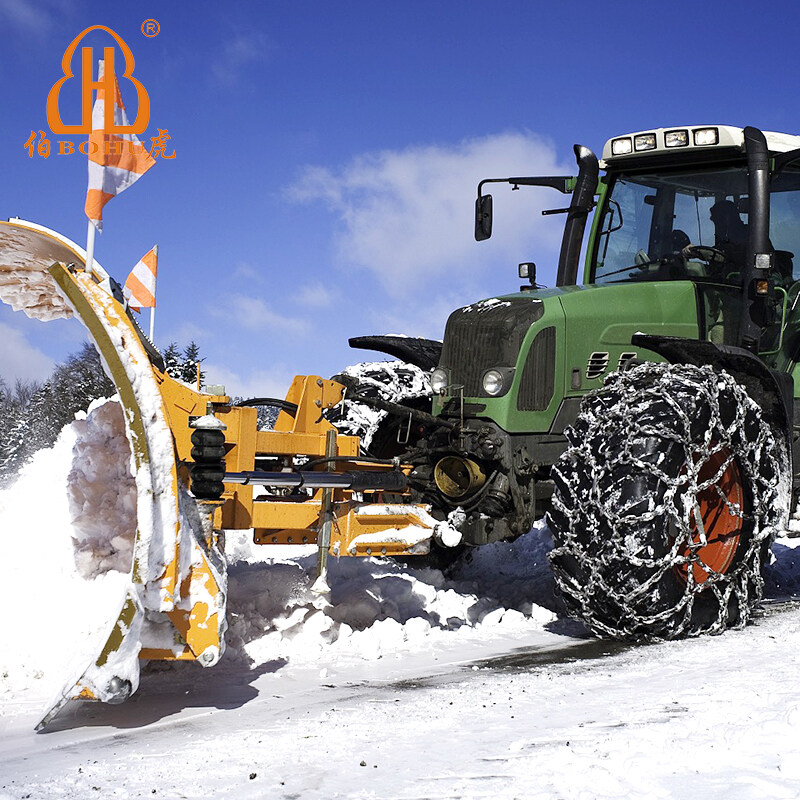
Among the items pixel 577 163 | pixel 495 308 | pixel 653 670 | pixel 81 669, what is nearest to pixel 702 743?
pixel 653 670

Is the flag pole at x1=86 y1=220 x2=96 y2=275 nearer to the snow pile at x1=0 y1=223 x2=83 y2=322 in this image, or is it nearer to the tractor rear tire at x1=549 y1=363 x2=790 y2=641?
the snow pile at x1=0 y1=223 x2=83 y2=322

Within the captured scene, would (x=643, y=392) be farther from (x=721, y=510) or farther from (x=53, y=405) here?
(x=53, y=405)

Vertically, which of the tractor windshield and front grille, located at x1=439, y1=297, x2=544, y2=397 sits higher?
the tractor windshield

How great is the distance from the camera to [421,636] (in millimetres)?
4961

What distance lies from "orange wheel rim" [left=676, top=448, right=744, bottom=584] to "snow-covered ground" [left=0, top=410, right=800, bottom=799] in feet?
1.34

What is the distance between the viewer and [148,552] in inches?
139

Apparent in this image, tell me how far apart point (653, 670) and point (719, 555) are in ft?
3.85

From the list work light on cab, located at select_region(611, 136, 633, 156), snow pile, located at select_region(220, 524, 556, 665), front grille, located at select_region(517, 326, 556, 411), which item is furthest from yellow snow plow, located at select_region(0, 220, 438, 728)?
work light on cab, located at select_region(611, 136, 633, 156)

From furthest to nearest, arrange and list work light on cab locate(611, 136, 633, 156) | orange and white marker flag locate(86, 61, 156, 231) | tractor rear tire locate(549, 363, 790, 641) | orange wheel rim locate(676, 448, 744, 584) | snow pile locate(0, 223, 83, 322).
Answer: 1. work light on cab locate(611, 136, 633, 156)
2. orange wheel rim locate(676, 448, 744, 584)
3. snow pile locate(0, 223, 83, 322)
4. tractor rear tire locate(549, 363, 790, 641)
5. orange and white marker flag locate(86, 61, 156, 231)

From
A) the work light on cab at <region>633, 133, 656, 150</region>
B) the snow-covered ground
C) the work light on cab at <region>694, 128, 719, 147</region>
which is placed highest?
the work light on cab at <region>633, 133, 656, 150</region>

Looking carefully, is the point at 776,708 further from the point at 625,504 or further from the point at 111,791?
the point at 111,791

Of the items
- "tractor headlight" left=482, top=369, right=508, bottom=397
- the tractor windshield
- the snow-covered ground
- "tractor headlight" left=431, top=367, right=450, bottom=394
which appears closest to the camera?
the snow-covered ground

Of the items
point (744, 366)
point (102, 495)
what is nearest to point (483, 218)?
point (744, 366)

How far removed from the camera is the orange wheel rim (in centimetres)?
483
